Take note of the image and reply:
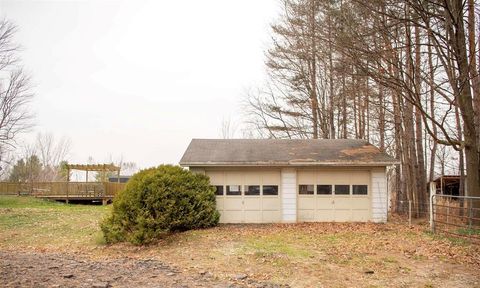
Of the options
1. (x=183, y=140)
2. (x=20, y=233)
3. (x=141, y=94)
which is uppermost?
(x=141, y=94)

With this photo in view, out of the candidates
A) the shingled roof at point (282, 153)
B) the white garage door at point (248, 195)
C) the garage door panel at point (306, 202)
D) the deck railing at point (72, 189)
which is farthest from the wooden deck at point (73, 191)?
the garage door panel at point (306, 202)

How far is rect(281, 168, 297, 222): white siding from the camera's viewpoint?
53.0 feet

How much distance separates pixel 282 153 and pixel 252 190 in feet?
7.11

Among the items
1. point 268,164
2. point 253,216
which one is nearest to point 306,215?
point 253,216

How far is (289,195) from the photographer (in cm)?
1627

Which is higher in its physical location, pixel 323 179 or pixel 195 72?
pixel 195 72

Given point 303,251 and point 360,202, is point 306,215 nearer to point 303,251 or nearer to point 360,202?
point 360,202

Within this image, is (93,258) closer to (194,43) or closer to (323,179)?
(323,179)

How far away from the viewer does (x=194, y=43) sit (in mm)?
24297

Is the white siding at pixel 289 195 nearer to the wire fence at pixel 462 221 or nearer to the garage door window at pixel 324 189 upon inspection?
the garage door window at pixel 324 189

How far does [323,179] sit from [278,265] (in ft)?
26.9

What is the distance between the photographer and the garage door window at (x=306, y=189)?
1647cm

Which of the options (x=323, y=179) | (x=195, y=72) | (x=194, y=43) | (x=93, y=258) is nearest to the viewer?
(x=93, y=258)

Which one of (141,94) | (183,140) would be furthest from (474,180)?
(141,94)
